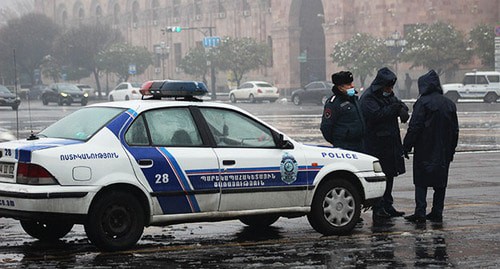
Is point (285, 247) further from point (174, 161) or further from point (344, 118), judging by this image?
point (344, 118)

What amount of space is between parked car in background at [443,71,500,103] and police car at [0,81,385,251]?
47.2 m

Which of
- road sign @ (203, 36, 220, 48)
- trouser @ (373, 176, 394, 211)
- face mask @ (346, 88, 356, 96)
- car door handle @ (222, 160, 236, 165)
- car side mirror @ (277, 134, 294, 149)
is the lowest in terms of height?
trouser @ (373, 176, 394, 211)

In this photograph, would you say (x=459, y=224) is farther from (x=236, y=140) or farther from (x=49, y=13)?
(x=49, y=13)

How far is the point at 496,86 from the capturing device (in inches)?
2232

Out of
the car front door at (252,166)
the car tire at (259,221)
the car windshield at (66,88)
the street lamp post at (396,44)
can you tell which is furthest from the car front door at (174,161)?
the car windshield at (66,88)

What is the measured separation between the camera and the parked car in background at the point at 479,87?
56.6 m

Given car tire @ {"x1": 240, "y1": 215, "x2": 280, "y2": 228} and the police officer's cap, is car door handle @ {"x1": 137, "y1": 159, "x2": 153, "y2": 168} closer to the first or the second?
car tire @ {"x1": 240, "y1": 215, "x2": 280, "y2": 228}

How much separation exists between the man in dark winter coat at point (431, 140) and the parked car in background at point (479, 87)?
4604 centimetres

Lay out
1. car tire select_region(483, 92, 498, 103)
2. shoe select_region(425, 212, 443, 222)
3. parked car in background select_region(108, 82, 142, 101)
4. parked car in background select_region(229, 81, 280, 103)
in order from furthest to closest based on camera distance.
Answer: parked car in background select_region(108, 82, 142, 101) → parked car in background select_region(229, 81, 280, 103) → car tire select_region(483, 92, 498, 103) → shoe select_region(425, 212, 443, 222)

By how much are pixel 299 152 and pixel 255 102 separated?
59.2m

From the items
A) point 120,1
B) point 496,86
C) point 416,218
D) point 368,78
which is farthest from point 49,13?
point 416,218

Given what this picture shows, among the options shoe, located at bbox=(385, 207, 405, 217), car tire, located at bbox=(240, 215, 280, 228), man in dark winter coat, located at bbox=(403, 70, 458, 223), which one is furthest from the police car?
shoe, located at bbox=(385, 207, 405, 217)

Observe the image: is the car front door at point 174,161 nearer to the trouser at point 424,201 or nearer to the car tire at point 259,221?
the car tire at point 259,221

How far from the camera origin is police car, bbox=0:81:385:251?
29.8 ft
